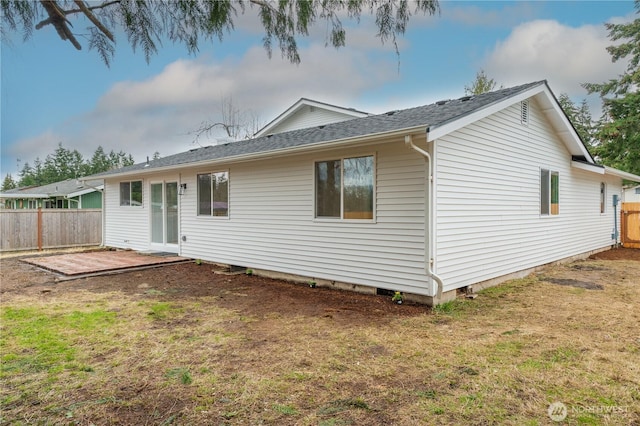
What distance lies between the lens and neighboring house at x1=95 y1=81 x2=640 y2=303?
19.2ft

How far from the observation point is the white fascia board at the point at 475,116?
5.24 m

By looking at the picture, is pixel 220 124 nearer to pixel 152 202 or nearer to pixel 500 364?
pixel 152 202

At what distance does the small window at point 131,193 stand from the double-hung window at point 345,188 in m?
7.51

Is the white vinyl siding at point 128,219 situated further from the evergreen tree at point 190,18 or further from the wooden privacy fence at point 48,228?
the evergreen tree at point 190,18

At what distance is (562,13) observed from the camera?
7152 millimetres

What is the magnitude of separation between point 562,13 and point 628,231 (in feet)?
35.9

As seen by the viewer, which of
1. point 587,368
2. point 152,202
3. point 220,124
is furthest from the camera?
point 220,124

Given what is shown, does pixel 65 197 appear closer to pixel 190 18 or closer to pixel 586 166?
pixel 190 18

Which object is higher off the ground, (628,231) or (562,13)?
(562,13)

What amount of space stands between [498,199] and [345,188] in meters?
2.99

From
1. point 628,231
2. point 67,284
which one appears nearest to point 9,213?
point 67,284

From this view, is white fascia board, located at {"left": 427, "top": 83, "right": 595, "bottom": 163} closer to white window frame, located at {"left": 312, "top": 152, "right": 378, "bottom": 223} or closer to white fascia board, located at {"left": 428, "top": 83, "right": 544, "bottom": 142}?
white fascia board, located at {"left": 428, "top": 83, "right": 544, "bottom": 142}

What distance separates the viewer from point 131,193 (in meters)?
12.5

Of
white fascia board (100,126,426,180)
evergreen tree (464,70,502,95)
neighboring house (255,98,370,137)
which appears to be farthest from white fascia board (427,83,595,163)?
evergreen tree (464,70,502,95)
